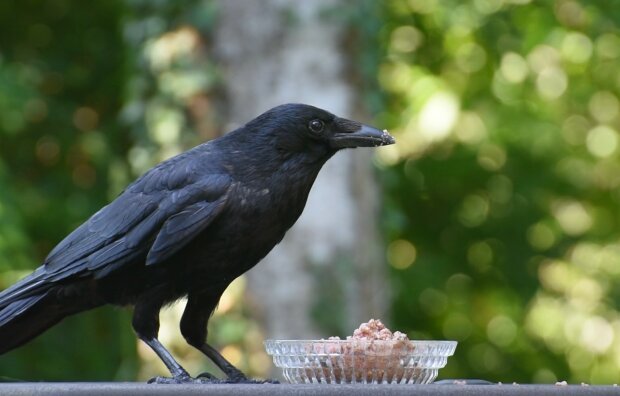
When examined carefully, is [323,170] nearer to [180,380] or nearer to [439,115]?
[439,115]

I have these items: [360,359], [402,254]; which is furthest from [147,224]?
[402,254]

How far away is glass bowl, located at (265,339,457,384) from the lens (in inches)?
149

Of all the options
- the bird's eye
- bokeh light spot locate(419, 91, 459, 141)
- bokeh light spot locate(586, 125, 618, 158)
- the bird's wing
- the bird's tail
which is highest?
the bird's eye

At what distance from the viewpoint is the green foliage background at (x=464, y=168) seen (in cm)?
1046

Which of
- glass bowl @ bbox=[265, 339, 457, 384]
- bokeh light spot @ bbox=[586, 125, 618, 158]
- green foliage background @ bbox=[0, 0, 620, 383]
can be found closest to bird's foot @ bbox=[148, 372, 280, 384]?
glass bowl @ bbox=[265, 339, 457, 384]

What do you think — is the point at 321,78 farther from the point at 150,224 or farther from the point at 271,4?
the point at 150,224

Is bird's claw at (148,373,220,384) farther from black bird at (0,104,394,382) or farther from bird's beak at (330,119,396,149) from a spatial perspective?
bird's beak at (330,119,396,149)

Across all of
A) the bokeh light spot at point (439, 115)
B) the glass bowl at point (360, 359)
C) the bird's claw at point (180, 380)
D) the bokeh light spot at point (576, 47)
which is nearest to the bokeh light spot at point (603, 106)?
the bokeh light spot at point (576, 47)

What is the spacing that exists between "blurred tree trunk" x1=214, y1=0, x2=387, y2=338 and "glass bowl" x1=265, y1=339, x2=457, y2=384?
3861mm

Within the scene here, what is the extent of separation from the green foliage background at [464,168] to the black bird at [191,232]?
5.30 metres

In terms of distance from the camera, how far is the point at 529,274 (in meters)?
10.4

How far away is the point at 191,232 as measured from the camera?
4441mm

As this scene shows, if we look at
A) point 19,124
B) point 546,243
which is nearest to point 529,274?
point 546,243

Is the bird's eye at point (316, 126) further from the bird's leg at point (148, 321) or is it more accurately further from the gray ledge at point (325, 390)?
the gray ledge at point (325, 390)
